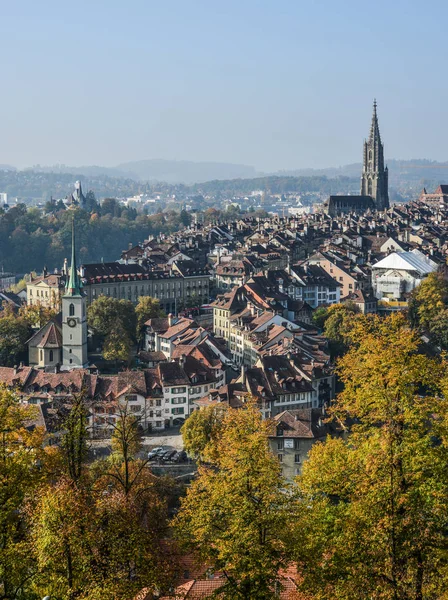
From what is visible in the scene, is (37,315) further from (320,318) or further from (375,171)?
(375,171)

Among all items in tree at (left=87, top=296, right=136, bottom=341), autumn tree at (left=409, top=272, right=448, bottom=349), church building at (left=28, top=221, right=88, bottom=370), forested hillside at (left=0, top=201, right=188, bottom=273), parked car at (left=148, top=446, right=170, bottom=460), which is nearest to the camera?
parked car at (left=148, top=446, right=170, bottom=460)

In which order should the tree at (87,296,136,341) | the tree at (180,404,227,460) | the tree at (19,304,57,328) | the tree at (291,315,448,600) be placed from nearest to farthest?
the tree at (291,315,448,600) → the tree at (180,404,227,460) → the tree at (87,296,136,341) → the tree at (19,304,57,328)

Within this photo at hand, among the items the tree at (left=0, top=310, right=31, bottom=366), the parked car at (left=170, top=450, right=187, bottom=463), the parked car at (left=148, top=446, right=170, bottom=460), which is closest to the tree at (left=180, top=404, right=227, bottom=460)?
the parked car at (left=170, top=450, right=187, bottom=463)

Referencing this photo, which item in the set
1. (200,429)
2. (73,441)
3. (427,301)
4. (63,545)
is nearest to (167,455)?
(200,429)

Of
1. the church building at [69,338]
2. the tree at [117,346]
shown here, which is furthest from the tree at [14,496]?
the tree at [117,346]

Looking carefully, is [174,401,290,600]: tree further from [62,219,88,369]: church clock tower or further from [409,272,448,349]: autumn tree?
[409,272,448,349]: autumn tree

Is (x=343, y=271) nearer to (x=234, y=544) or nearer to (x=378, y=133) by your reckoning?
(x=234, y=544)

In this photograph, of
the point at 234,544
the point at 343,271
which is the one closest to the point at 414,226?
the point at 343,271
